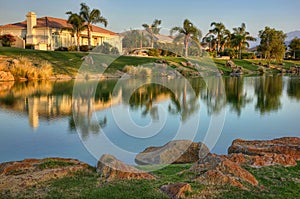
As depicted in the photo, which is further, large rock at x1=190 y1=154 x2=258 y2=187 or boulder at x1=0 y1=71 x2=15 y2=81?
boulder at x1=0 y1=71 x2=15 y2=81

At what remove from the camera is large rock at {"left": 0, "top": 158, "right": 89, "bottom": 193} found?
6.68 meters

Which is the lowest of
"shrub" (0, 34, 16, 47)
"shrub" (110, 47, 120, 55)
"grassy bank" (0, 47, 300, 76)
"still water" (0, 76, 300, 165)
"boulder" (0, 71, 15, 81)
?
"still water" (0, 76, 300, 165)

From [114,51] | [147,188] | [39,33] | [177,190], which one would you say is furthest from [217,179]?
[39,33]

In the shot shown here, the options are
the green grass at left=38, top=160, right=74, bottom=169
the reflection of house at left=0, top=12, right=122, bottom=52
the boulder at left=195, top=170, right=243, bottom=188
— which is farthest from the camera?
the reflection of house at left=0, top=12, right=122, bottom=52

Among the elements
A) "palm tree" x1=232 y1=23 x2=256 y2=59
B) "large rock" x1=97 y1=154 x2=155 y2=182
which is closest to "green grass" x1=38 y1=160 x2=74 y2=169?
"large rock" x1=97 y1=154 x2=155 y2=182

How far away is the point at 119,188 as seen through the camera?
650 cm

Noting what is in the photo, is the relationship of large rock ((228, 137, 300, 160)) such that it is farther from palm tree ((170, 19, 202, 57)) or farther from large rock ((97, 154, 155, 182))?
palm tree ((170, 19, 202, 57))

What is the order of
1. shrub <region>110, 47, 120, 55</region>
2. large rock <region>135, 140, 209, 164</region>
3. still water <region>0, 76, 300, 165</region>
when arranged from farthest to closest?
shrub <region>110, 47, 120, 55</region> → still water <region>0, 76, 300, 165</region> → large rock <region>135, 140, 209, 164</region>

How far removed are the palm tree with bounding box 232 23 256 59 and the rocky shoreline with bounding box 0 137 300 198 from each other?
7870 cm

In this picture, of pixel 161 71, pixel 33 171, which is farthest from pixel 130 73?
pixel 33 171

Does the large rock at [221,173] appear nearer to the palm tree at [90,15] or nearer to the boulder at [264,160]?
the boulder at [264,160]

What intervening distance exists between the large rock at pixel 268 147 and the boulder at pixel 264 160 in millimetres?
485

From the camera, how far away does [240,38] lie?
83875 mm

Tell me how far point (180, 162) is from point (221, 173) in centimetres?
309
